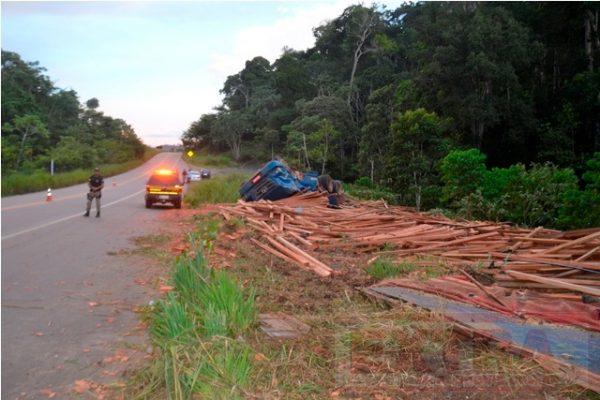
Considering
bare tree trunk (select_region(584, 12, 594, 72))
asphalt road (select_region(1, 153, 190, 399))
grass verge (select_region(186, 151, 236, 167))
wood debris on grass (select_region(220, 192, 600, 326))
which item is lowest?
asphalt road (select_region(1, 153, 190, 399))

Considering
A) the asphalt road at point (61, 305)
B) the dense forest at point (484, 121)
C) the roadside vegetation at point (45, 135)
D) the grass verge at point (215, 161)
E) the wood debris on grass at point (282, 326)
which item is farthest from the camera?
the grass verge at point (215, 161)

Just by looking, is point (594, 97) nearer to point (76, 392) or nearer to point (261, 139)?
point (76, 392)

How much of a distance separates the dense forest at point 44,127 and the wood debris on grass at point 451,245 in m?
35.9

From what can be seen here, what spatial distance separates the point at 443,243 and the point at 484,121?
2446 centimetres

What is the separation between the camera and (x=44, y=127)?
52875 mm

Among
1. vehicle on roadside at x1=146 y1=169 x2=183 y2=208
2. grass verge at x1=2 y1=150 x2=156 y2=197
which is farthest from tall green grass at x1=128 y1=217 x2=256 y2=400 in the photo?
grass verge at x1=2 y1=150 x2=156 y2=197

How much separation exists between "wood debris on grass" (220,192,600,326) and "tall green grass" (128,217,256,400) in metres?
2.57

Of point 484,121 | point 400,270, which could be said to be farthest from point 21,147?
point 400,270

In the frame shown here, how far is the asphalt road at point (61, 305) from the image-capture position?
464 centimetres

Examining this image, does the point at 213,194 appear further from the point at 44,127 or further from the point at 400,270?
the point at 44,127

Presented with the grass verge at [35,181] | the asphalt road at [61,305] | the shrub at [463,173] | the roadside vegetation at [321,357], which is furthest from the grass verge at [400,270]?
the grass verge at [35,181]

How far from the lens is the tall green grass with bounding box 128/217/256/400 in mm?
3826

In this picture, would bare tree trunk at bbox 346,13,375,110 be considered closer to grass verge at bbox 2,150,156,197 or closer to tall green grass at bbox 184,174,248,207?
grass verge at bbox 2,150,156,197

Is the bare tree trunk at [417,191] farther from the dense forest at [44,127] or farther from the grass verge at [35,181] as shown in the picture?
the dense forest at [44,127]
